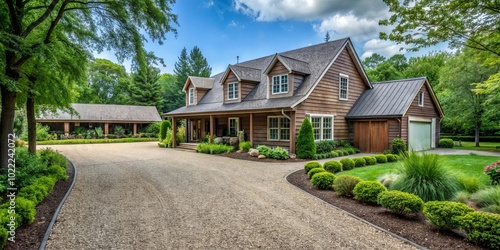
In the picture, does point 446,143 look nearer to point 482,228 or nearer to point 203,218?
point 482,228

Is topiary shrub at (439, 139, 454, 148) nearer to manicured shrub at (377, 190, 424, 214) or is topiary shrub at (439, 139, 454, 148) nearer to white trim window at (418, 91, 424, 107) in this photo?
white trim window at (418, 91, 424, 107)

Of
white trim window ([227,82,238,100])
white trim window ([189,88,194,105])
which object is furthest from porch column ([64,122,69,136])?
white trim window ([227,82,238,100])

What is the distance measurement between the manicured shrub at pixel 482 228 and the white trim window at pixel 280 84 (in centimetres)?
1246

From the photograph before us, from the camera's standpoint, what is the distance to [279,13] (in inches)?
737

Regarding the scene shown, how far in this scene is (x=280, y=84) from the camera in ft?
53.4

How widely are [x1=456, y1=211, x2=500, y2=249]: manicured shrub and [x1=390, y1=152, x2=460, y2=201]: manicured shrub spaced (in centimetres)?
165

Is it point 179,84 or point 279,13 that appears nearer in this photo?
point 279,13

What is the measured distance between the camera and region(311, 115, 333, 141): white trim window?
16078 mm

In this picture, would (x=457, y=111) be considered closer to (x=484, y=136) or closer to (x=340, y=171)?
(x=484, y=136)

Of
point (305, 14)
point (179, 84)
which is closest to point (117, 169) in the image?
point (305, 14)

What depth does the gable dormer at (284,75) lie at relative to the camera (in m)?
15.7

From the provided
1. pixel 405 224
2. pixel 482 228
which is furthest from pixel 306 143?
pixel 482 228

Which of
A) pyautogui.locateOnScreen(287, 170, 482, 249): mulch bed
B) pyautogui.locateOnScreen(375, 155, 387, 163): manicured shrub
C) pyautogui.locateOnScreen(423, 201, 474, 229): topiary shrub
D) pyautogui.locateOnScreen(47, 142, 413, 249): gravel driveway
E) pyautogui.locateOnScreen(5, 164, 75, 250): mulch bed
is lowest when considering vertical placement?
pyautogui.locateOnScreen(47, 142, 413, 249): gravel driveway

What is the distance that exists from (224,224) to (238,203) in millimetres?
1360
